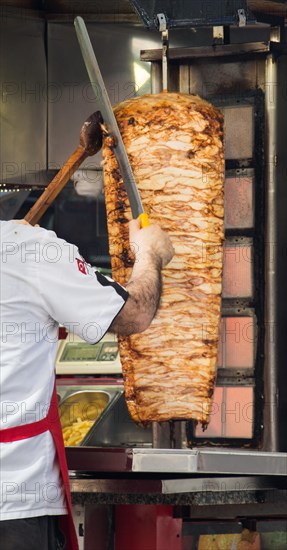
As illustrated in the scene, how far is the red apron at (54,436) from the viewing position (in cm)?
306

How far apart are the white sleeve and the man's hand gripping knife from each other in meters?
0.06

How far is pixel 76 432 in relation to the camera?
610 cm

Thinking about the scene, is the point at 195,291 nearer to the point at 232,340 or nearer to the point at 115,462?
the point at 232,340

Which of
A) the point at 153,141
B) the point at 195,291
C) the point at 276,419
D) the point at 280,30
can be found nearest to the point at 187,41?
the point at 280,30

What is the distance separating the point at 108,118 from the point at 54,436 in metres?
1.56

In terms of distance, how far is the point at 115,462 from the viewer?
3.87 meters

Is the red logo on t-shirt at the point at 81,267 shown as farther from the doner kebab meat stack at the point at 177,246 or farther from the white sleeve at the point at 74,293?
the doner kebab meat stack at the point at 177,246

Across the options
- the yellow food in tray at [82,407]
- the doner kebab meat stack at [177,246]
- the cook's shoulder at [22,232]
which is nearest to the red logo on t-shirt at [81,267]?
the cook's shoulder at [22,232]

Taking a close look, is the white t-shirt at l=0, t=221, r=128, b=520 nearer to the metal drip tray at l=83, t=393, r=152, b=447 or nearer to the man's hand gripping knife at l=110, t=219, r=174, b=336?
the man's hand gripping knife at l=110, t=219, r=174, b=336

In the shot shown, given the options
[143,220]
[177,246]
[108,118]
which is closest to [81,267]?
[143,220]

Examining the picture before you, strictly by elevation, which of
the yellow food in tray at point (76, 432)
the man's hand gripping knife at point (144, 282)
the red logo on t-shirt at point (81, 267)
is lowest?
the yellow food in tray at point (76, 432)

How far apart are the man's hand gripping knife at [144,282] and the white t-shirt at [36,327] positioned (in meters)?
0.06

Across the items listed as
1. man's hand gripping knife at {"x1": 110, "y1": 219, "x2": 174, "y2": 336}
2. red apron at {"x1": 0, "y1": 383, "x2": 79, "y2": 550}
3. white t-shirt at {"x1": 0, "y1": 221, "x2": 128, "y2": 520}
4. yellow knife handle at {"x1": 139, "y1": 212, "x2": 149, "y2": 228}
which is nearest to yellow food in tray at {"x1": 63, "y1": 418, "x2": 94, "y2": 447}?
yellow knife handle at {"x1": 139, "y1": 212, "x2": 149, "y2": 228}

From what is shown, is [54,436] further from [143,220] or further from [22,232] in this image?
[143,220]
